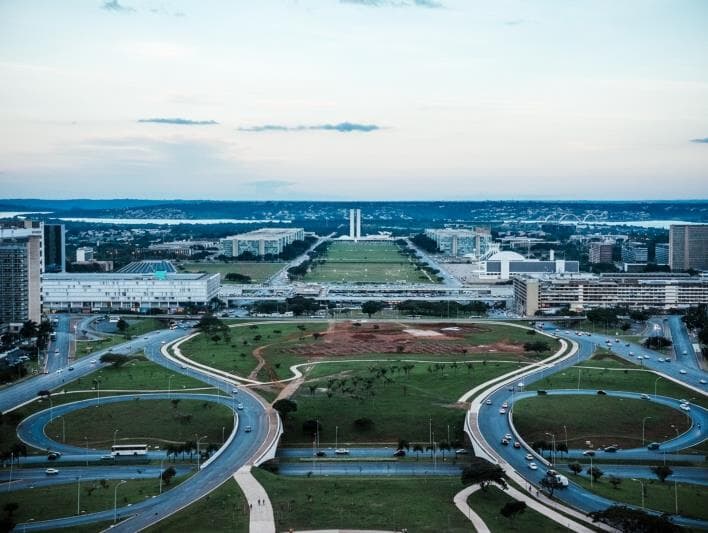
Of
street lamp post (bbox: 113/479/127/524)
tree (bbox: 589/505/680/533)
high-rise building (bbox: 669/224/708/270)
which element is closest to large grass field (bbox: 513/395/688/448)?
tree (bbox: 589/505/680/533)

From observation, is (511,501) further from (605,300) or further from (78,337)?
(605,300)

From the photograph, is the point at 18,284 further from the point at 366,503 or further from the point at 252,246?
the point at 252,246

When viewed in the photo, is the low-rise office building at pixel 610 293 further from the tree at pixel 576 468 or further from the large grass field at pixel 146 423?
the tree at pixel 576 468

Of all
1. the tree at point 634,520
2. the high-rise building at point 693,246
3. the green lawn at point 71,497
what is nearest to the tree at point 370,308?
the green lawn at point 71,497

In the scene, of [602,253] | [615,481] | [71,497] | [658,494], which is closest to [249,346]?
[71,497]

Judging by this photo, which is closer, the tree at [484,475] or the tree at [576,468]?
the tree at [484,475]

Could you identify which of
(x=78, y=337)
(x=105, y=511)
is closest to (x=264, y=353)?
(x=78, y=337)
